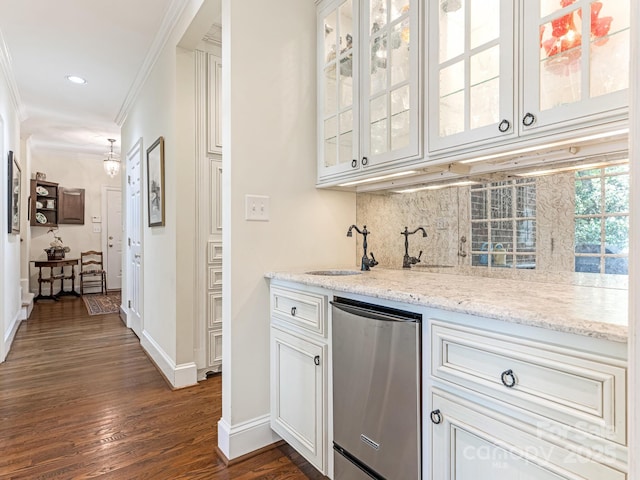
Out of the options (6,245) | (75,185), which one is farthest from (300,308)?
(75,185)

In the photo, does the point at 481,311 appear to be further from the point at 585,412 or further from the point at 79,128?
the point at 79,128

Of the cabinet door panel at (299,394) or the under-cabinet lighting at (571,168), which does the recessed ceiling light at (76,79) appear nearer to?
the cabinet door panel at (299,394)

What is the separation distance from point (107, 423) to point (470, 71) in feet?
8.40

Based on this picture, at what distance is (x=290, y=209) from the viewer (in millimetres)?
1968

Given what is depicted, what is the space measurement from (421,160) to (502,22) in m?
0.53

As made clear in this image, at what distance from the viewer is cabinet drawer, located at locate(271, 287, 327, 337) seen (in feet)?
5.01

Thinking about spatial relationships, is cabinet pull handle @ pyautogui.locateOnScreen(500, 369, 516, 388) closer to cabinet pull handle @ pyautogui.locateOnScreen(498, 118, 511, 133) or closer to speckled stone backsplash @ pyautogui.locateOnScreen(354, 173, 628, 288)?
speckled stone backsplash @ pyautogui.locateOnScreen(354, 173, 628, 288)

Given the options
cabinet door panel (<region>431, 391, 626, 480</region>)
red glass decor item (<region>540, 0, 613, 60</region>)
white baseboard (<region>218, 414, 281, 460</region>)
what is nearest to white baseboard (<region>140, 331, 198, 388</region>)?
white baseboard (<region>218, 414, 281, 460</region>)

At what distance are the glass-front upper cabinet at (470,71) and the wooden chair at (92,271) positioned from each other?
721cm

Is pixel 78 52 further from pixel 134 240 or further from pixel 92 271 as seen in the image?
pixel 92 271

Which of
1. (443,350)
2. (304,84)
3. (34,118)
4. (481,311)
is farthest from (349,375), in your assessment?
(34,118)

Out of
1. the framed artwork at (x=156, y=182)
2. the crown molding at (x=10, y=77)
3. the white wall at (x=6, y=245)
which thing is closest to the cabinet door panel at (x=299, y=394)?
the framed artwork at (x=156, y=182)

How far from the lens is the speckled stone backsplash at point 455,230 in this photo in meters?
1.33

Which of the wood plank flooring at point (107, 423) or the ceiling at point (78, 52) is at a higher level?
the ceiling at point (78, 52)
